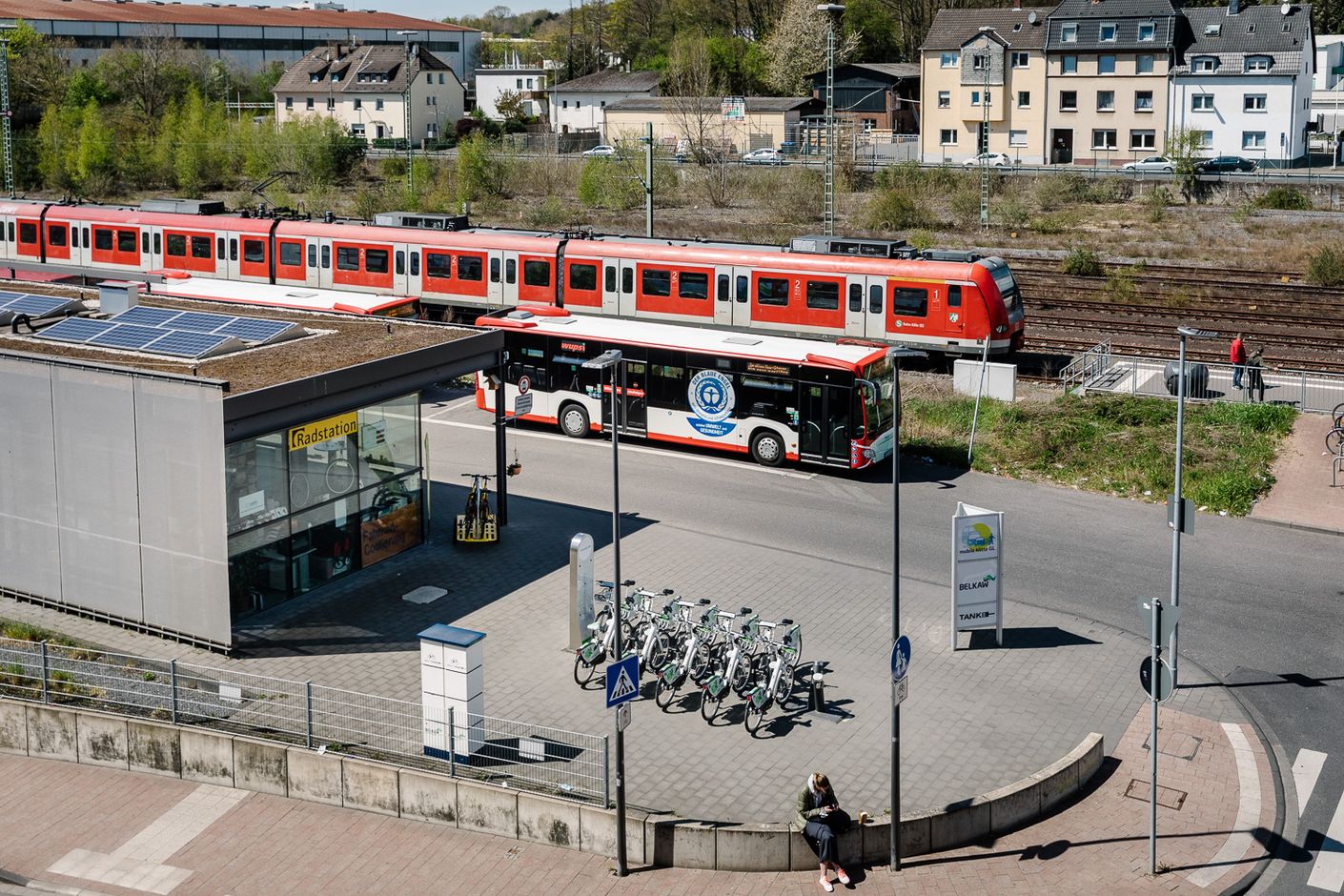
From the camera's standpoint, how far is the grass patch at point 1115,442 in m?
25.3

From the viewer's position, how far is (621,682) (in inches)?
539

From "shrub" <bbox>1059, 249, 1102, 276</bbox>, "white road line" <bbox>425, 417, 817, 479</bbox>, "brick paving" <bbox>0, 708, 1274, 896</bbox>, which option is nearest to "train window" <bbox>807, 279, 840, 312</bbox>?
"white road line" <bbox>425, 417, 817, 479</bbox>

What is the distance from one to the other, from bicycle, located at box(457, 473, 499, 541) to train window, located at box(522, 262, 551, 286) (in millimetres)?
14190

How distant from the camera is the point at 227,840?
47.7 ft

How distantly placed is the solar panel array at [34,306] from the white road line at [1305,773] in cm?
1901

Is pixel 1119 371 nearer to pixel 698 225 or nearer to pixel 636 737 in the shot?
pixel 636 737

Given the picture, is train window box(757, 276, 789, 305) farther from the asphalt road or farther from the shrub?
the shrub

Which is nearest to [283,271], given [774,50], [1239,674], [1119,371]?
[1119,371]

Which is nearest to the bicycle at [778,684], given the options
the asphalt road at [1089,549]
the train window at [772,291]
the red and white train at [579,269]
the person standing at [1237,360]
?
the asphalt road at [1089,549]

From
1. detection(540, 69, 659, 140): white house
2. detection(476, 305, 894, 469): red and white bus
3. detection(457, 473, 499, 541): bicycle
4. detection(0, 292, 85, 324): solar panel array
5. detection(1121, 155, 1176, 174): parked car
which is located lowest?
detection(457, 473, 499, 541): bicycle

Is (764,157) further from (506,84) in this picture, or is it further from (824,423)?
(506,84)

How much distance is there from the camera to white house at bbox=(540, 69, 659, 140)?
9538 centimetres

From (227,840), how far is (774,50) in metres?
84.3

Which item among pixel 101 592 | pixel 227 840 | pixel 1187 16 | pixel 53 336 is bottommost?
pixel 227 840
